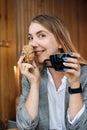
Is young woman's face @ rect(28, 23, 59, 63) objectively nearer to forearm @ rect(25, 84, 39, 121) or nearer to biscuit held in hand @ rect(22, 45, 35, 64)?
biscuit held in hand @ rect(22, 45, 35, 64)

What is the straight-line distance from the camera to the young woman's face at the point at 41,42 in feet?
3.96

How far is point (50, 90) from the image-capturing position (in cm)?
124

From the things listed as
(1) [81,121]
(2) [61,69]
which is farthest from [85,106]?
(2) [61,69]

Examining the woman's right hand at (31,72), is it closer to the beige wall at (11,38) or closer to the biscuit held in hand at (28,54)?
the biscuit held in hand at (28,54)

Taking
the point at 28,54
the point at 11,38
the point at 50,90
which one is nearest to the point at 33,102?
the point at 50,90

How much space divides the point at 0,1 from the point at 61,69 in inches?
93.3

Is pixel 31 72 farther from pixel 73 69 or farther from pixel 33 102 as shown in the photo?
pixel 73 69

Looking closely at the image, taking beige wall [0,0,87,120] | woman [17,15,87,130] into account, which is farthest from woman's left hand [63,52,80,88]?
beige wall [0,0,87,120]

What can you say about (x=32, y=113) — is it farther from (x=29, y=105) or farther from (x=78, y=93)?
(x=78, y=93)

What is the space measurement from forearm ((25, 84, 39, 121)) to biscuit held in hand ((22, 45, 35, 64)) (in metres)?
0.12

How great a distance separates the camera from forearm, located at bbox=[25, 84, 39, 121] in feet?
3.87

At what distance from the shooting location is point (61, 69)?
106 centimetres

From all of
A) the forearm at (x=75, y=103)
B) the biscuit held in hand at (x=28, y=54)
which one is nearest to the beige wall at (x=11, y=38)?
the biscuit held in hand at (x=28, y=54)

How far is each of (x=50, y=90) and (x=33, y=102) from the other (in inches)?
3.9
